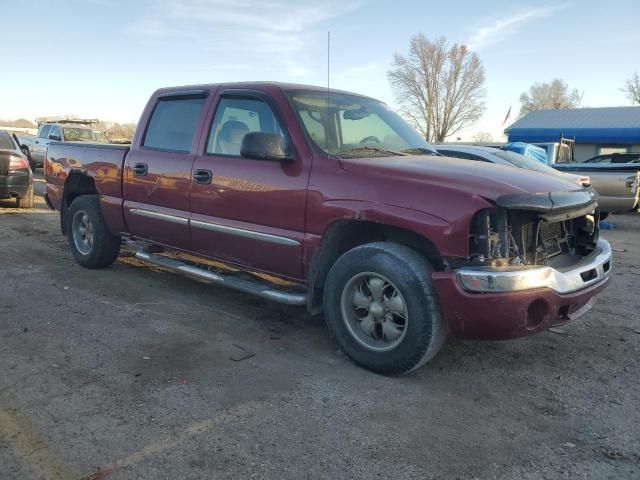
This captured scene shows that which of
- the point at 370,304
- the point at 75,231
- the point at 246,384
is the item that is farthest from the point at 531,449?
the point at 75,231

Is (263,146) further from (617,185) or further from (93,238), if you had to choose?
(617,185)

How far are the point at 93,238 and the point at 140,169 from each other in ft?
4.12

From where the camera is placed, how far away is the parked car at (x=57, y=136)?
16.7 meters

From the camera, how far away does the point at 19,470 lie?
92.5 inches

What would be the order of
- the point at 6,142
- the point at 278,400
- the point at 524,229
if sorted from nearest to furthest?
the point at 278,400 → the point at 524,229 → the point at 6,142

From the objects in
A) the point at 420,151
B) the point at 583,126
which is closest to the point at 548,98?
the point at 583,126

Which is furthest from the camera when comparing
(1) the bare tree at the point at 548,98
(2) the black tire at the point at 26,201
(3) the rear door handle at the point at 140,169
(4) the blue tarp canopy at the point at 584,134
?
(1) the bare tree at the point at 548,98

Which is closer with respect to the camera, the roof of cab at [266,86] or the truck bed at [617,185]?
the roof of cab at [266,86]

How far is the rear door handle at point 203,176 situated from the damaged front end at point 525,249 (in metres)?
2.22

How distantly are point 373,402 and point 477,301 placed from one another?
0.84m

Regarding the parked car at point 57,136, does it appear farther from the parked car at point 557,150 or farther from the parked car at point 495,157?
the parked car at point 557,150

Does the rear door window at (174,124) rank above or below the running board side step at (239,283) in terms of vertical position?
above

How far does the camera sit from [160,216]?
481 cm

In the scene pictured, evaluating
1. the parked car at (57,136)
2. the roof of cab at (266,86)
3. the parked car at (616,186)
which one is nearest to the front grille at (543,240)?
the roof of cab at (266,86)
